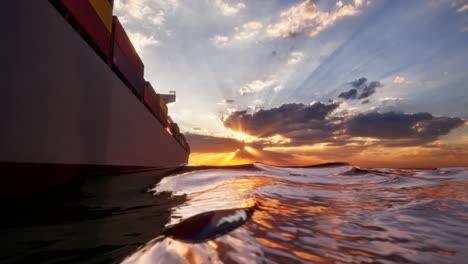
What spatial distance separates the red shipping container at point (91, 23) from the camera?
868 cm

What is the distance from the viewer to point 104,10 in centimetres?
1097

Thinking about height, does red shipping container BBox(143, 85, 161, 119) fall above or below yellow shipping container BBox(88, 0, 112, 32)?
below

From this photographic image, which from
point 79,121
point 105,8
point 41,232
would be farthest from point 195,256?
point 105,8

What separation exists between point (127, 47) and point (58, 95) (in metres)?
8.24

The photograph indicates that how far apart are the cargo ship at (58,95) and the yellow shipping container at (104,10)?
0.13ft

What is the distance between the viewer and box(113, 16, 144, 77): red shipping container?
1303cm

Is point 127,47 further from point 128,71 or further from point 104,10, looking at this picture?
point 104,10

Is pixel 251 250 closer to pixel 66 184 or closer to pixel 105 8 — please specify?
pixel 66 184

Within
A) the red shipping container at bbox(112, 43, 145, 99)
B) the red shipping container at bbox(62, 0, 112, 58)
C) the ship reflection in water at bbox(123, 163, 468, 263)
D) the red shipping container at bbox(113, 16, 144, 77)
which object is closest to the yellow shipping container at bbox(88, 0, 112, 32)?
the red shipping container at bbox(62, 0, 112, 58)

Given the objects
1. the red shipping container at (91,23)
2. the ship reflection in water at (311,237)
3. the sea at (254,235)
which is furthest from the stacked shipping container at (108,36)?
the ship reflection in water at (311,237)

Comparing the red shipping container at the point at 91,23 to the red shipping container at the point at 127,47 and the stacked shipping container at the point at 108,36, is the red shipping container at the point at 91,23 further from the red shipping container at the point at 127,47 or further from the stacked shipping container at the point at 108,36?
the red shipping container at the point at 127,47

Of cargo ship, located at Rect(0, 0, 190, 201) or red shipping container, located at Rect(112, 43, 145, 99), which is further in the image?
red shipping container, located at Rect(112, 43, 145, 99)

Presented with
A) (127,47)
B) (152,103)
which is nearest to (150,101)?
(152,103)

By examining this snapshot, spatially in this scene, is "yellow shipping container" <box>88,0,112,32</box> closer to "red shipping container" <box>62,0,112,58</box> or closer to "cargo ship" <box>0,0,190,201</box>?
"cargo ship" <box>0,0,190,201</box>
